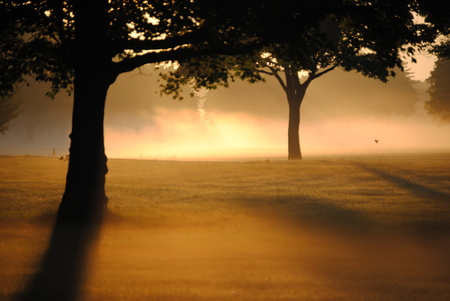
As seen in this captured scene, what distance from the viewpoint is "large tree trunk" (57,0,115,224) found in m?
14.1

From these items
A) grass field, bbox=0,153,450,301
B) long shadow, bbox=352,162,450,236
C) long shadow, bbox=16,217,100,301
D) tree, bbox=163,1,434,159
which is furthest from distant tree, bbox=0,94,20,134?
long shadow, bbox=16,217,100,301

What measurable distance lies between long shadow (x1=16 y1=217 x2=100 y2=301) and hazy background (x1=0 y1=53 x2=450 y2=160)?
75.2 meters

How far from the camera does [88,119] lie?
14359 mm

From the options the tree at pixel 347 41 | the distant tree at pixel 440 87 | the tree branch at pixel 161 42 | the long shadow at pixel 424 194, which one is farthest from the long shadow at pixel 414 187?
the distant tree at pixel 440 87

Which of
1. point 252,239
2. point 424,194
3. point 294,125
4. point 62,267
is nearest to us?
point 62,267

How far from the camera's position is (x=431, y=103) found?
74812 millimetres

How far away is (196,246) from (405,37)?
7.32 m

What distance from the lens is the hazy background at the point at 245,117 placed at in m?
103

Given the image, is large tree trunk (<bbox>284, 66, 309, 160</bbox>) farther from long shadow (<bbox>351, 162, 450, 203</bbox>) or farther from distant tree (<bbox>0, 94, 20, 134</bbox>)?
distant tree (<bbox>0, 94, 20, 134</bbox>)

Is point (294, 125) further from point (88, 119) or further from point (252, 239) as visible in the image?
point (252, 239)

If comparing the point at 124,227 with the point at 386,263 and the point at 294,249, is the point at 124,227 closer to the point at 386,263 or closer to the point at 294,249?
the point at 294,249

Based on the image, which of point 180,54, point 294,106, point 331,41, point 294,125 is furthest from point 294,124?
point 180,54

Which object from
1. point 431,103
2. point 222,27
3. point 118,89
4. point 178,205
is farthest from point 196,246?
point 118,89

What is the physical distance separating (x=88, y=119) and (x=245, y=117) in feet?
354
